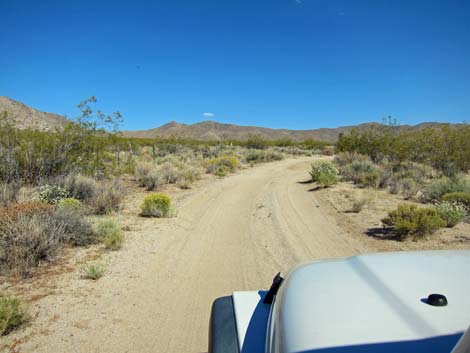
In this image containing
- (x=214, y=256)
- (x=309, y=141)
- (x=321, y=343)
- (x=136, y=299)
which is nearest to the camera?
(x=321, y=343)

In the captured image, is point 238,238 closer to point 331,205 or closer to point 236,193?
point 331,205

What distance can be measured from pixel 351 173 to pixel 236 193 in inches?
278

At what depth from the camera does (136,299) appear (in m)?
4.70

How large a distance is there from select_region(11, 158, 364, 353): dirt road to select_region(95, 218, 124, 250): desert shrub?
0.20 m

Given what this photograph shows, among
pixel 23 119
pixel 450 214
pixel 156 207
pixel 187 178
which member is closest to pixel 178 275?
pixel 156 207

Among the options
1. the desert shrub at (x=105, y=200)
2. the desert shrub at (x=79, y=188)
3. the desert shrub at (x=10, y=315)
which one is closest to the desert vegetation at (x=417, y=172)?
the desert shrub at (x=10, y=315)

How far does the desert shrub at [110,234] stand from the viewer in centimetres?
661

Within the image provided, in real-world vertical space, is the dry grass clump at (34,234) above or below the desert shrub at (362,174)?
below

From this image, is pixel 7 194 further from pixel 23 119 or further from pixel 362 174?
pixel 362 174

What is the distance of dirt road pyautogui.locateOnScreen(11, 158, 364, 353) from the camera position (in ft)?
12.5

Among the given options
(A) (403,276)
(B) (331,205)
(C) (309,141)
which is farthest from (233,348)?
(C) (309,141)

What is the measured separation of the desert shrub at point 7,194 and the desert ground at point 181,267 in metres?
2.67

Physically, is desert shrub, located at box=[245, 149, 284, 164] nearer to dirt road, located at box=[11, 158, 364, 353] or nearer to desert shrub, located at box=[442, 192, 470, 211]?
dirt road, located at box=[11, 158, 364, 353]

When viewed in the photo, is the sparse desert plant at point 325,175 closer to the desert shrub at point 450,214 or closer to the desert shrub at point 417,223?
the desert shrub at point 450,214
